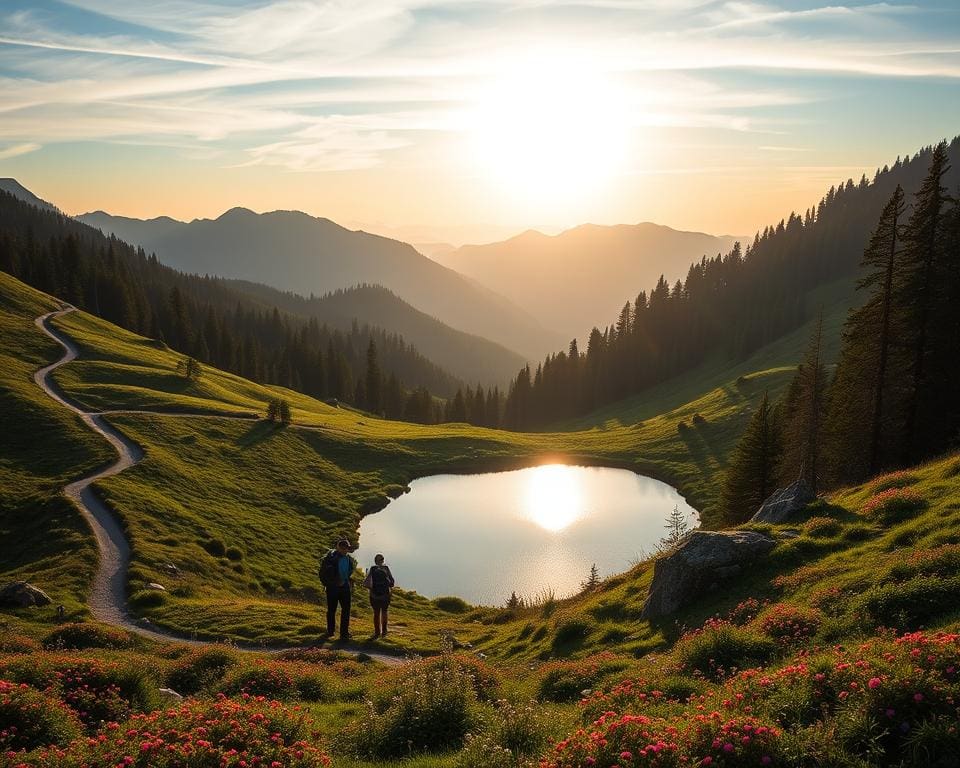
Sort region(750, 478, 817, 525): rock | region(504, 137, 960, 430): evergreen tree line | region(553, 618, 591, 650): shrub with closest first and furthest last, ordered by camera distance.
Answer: region(553, 618, 591, 650): shrub → region(750, 478, 817, 525): rock → region(504, 137, 960, 430): evergreen tree line

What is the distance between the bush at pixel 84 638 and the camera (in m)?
21.3

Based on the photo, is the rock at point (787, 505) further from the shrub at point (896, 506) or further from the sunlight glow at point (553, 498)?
the sunlight glow at point (553, 498)

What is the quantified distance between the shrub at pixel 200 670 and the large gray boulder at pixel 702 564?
14.9m

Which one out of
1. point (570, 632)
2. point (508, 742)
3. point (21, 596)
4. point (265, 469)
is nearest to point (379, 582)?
point (570, 632)

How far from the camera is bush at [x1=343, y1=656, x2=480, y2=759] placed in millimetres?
11852

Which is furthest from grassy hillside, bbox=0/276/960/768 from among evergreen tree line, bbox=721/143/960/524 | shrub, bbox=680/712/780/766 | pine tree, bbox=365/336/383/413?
pine tree, bbox=365/336/383/413

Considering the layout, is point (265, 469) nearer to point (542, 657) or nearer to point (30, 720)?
point (542, 657)

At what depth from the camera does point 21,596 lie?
27.4m

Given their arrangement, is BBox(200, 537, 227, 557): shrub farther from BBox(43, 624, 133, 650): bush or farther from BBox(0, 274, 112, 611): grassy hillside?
BBox(43, 624, 133, 650): bush

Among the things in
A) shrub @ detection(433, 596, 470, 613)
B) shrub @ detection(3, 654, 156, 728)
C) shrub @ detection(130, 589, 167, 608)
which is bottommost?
shrub @ detection(433, 596, 470, 613)

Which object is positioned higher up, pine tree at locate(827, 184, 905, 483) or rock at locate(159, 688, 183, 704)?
pine tree at locate(827, 184, 905, 483)

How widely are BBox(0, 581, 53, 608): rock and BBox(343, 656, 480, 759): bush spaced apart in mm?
23452

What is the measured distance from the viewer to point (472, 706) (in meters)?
12.9

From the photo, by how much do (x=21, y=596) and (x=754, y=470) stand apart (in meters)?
47.5
